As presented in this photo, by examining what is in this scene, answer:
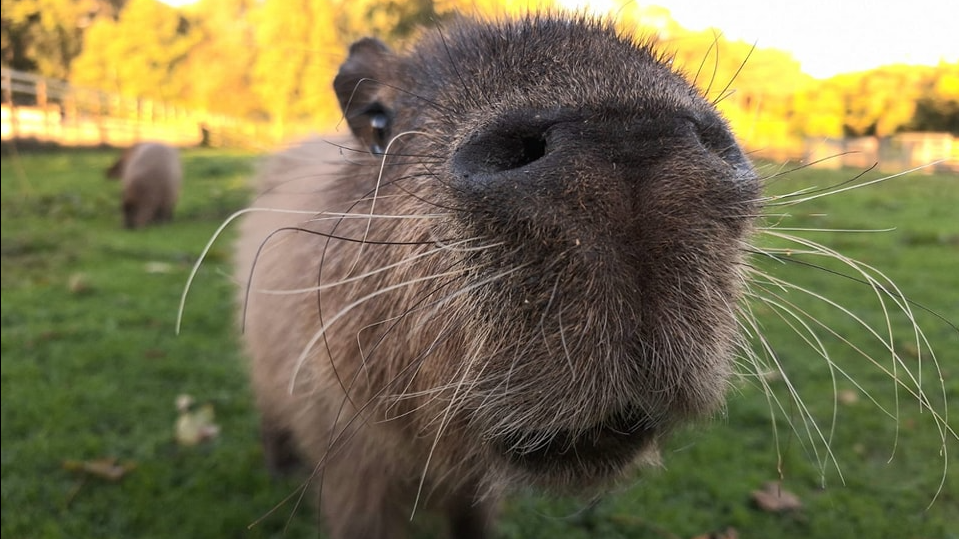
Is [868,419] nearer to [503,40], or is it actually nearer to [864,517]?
[864,517]

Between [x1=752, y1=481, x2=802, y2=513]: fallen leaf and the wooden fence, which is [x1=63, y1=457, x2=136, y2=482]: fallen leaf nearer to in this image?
the wooden fence

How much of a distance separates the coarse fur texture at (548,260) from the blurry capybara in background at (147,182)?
11548 mm

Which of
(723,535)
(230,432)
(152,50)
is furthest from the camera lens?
(152,50)

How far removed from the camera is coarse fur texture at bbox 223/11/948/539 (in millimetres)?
1300

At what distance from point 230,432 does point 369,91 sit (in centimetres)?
324

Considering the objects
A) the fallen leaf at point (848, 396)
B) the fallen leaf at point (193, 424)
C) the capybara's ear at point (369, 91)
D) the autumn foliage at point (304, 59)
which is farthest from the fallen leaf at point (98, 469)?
the fallen leaf at point (848, 396)

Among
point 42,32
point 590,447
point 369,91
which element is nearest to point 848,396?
point 590,447

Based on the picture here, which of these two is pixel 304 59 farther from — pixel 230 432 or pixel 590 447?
pixel 590 447

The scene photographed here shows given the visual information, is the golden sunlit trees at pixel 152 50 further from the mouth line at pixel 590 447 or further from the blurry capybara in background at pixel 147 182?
the mouth line at pixel 590 447

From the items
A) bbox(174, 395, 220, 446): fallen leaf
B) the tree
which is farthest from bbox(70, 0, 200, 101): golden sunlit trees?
bbox(174, 395, 220, 446): fallen leaf

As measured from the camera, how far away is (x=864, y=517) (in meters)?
3.79

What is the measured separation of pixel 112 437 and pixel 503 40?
4.04m

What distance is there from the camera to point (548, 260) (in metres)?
1.29

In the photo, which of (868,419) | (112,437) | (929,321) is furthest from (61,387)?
(929,321)
